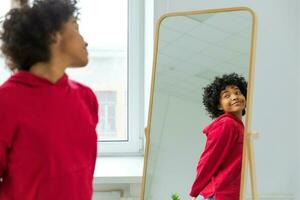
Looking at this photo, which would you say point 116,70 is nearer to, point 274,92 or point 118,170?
point 118,170

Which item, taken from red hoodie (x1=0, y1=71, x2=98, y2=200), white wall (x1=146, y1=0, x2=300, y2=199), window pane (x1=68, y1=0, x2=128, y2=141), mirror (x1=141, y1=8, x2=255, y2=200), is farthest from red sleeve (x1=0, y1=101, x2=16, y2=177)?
window pane (x1=68, y1=0, x2=128, y2=141)

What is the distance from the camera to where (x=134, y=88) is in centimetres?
220

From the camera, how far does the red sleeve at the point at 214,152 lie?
1.60m

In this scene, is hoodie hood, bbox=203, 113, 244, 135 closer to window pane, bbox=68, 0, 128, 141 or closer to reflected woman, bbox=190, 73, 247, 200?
reflected woman, bbox=190, 73, 247, 200

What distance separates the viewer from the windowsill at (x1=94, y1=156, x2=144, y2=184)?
1.85m

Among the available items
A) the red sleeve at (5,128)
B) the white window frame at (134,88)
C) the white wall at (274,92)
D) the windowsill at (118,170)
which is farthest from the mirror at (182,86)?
the red sleeve at (5,128)

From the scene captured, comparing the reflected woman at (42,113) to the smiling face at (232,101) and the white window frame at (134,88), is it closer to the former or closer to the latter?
the smiling face at (232,101)

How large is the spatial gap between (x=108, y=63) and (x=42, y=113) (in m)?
1.17

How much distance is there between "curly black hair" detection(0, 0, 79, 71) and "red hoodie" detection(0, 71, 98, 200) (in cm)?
4

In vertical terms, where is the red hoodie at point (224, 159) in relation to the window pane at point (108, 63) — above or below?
below

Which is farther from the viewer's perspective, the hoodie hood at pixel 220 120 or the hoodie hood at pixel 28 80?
the hoodie hood at pixel 220 120

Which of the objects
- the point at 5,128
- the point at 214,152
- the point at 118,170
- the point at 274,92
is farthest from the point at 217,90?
the point at 5,128

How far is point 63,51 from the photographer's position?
1155mm

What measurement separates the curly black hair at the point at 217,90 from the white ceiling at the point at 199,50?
0.02 meters
